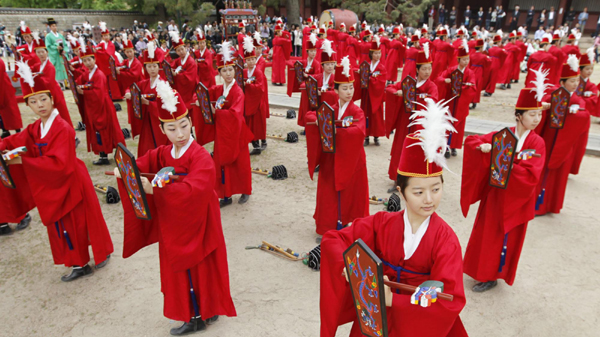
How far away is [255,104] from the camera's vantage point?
25.1 ft

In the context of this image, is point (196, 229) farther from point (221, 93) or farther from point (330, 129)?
point (221, 93)

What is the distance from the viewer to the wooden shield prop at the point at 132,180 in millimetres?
2695

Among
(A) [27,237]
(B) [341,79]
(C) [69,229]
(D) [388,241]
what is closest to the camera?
(D) [388,241]

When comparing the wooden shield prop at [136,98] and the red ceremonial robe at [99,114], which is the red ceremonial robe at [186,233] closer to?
the wooden shield prop at [136,98]

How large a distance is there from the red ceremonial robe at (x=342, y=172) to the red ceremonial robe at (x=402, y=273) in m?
2.10

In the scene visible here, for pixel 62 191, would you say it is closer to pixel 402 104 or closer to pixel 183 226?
pixel 183 226

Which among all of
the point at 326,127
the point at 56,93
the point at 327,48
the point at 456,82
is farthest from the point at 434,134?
the point at 56,93

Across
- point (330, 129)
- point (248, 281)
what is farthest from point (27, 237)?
point (330, 129)

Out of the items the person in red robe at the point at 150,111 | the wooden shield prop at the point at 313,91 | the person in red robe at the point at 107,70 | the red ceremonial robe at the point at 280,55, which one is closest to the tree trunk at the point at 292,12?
the red ceremonial robe at the point at 280,55

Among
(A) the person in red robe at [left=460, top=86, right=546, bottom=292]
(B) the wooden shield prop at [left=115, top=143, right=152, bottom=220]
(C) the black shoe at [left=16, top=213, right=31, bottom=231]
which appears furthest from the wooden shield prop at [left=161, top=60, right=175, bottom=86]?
(A) the person in red robe at [left=460, top=86, right=546, bottom=292]

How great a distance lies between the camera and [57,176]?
3896mm

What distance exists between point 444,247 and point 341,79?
2.87m

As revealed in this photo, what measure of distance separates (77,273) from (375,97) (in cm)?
634

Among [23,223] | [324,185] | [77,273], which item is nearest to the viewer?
[77,273]
